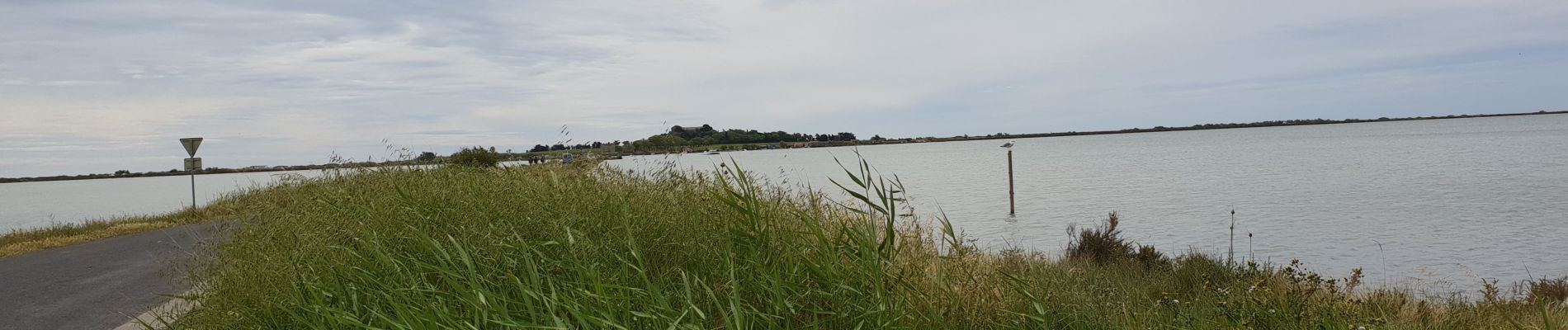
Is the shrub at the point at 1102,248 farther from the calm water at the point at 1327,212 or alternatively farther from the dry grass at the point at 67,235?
the dry grass at the point at 67,235

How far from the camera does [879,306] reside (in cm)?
423

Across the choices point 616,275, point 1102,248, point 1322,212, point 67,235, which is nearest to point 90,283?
point 616,275

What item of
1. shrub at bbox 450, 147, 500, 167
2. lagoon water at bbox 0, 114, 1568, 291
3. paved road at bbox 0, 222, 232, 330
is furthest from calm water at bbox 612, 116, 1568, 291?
shrub at bbox 450, 147, 500, 167

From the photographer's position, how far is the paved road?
7.03 metres

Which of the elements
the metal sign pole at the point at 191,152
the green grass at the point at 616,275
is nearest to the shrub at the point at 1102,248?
the green grass at the point at 616,275

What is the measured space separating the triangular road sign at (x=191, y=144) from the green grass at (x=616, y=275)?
19617mm

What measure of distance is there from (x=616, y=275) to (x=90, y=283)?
7.94 meters

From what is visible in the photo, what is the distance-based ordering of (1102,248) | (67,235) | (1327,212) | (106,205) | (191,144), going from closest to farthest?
(1102,248)
(67,235)
(191,144)
(1327,212)
(106,205)

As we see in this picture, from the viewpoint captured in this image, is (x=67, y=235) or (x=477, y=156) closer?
(x=67, y=235)

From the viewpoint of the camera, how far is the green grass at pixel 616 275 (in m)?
4.17

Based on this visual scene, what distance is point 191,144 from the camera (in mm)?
23031

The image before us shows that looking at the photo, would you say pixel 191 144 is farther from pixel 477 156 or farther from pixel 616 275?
pixel 616 275

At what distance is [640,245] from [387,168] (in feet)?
21.8

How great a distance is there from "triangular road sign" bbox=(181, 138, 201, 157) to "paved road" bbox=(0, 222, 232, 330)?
11.1 meters
